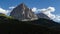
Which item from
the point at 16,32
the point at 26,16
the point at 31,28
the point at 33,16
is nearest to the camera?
the point at 16,32

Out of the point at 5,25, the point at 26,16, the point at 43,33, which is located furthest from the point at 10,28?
the point at 26,16

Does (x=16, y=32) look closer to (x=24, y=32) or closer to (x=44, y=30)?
(x=24, y=32)

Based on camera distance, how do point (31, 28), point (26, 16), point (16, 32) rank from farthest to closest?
point (26, 16) < point (31, 28) < point (16, 32)

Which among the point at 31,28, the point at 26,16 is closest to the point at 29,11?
the point at 26,16

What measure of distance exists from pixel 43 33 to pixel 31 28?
855 mm

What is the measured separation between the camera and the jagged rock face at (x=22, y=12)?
19.8 metres

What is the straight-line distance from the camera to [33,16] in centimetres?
2133

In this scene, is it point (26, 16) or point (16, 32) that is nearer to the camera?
point (16, 32)

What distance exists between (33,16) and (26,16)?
1.74 m

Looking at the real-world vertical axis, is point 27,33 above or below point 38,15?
below

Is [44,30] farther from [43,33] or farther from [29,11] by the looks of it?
[29,11]

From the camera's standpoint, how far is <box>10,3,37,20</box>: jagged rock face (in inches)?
779

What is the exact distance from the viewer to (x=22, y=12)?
67.3 ft

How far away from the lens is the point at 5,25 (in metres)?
11.4
